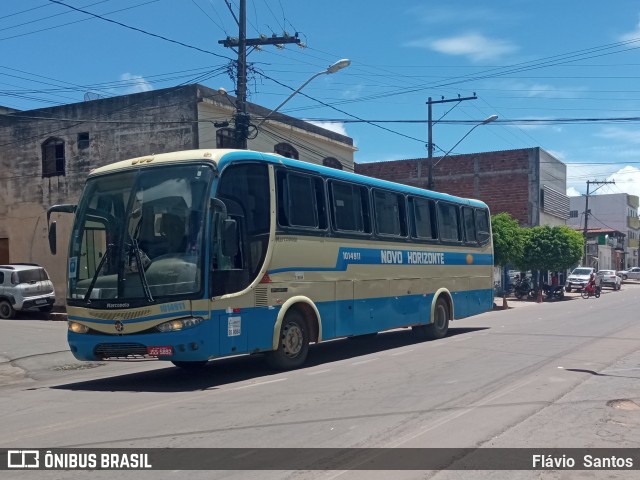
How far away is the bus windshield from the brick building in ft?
141

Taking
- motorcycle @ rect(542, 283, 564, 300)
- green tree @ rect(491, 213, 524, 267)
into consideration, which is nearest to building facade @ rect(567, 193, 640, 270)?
motorcycle @ rect(542, 283, 564, 300)

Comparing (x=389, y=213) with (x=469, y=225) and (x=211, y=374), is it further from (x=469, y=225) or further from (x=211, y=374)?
(x=211, y=374)

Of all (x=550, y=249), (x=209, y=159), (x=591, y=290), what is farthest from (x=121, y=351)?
(x=591, y=290)

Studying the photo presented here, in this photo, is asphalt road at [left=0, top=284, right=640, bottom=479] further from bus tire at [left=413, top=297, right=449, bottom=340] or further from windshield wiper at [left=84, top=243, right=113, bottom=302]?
windshield wiper at [left=84, top=243, right=113, bottom=302]

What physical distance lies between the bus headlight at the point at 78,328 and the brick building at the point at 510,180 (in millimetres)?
43470

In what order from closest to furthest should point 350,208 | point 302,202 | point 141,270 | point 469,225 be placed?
point 141,270 < point 302,202 < point 350,208 < point 469,225

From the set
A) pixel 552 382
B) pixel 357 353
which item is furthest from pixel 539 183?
pixel 552 382

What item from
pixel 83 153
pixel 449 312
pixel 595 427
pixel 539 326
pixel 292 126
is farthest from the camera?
pixel 292 126

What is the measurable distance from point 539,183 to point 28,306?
36587 millimetres

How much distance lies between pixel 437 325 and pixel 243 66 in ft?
29.0

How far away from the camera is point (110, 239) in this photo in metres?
11.0

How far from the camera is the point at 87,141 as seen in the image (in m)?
26.9

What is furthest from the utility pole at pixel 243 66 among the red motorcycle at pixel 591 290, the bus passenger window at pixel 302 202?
the red motorcycle at pixel 591 290

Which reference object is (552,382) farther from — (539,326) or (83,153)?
(83,153)
